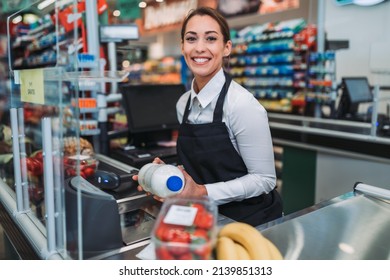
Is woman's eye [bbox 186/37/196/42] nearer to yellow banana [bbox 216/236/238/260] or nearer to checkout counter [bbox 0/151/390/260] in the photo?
checkout counter [bbox 0/151/390/260]

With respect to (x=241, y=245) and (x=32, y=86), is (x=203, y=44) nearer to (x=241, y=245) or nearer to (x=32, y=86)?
(x=32, y=86)

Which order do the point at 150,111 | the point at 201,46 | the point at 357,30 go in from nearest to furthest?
the point at 201,46 < the point at 150,111 < the point at 357,30

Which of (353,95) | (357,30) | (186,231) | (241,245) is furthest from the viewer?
(357,30)

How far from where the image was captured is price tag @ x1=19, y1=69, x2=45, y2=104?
109cm

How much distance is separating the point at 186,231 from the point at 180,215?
5cm

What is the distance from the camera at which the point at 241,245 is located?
0.85 metres

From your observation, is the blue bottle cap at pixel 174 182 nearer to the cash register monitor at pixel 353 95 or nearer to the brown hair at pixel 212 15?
the brown hair at pixel 212 15

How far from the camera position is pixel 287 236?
110 centimetres

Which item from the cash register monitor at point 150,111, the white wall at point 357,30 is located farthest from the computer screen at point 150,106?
the white wall at point 357,30

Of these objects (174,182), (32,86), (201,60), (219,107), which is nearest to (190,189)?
(174,182)

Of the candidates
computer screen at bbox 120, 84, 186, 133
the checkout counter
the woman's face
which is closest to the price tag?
the checkout counter

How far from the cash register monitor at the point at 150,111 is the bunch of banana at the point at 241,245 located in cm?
161

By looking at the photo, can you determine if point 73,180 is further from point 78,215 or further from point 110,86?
point 110,86
